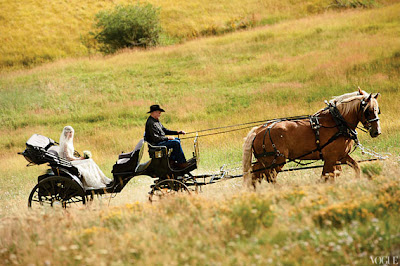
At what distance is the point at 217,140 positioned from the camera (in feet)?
51.0

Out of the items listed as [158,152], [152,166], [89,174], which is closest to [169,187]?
[152,166]

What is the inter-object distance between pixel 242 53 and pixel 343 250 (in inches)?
970

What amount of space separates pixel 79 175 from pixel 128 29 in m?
29.4

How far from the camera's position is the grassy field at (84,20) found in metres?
36.7

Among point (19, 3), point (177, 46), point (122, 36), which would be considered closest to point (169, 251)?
point (177, 46)

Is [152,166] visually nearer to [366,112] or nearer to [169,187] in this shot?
[169,187]

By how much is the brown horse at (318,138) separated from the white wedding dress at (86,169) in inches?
115

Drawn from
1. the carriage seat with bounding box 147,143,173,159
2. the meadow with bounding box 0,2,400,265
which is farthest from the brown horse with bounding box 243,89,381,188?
the carriage seat with bounding box 147,143,173,159

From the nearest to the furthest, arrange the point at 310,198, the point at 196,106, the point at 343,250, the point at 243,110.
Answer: the point at 343,250
the point at 310,198
the point at 243,110
the point at 196,106

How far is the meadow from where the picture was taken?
525 centimetres

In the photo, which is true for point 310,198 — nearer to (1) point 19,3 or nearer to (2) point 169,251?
(2) point 169,251

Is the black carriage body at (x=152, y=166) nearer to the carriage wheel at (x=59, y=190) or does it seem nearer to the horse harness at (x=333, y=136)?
the carriage wheel at (x=59, y=190)

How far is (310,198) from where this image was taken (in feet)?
20.2

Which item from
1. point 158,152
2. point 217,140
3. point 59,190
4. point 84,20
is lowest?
point 217,140
